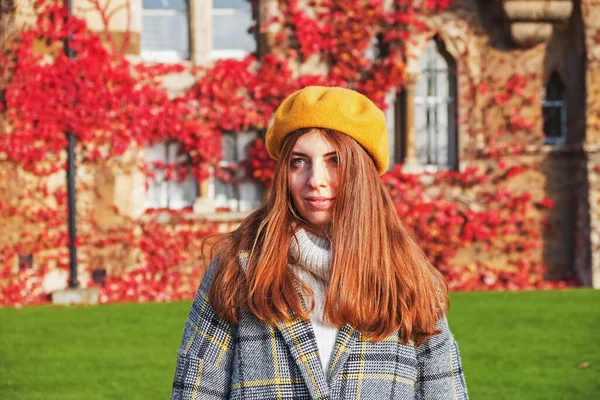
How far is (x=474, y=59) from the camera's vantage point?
10.8m

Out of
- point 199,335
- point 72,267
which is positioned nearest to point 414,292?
point 199,335

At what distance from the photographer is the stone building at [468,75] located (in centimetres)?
1060

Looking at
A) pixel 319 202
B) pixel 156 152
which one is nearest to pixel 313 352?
pixel 319 202

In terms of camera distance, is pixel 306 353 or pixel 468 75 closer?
pixel 306 353

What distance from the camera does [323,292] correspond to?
223cm

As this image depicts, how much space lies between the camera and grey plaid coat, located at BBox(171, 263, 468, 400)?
211 cm

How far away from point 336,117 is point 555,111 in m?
9.60

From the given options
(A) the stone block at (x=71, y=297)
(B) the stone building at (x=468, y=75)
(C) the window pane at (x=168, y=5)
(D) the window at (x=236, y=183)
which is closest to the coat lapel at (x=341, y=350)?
(A) the stone block at (x=71, y=297)

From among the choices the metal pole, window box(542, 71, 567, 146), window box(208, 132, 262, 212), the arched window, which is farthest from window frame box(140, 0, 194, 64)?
window box(542, 71, 567, 146)

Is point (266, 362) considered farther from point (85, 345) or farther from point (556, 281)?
point (556, 281)

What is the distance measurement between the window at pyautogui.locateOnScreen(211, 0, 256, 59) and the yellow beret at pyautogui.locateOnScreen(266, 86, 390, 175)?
28.6ft

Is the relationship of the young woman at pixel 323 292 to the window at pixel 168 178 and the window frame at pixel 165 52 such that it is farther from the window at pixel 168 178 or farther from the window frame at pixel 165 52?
the window frame at pixel 165 52

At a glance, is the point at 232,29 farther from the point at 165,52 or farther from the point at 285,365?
the point at 285,365

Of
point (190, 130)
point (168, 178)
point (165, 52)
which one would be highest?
point (165, 52)
